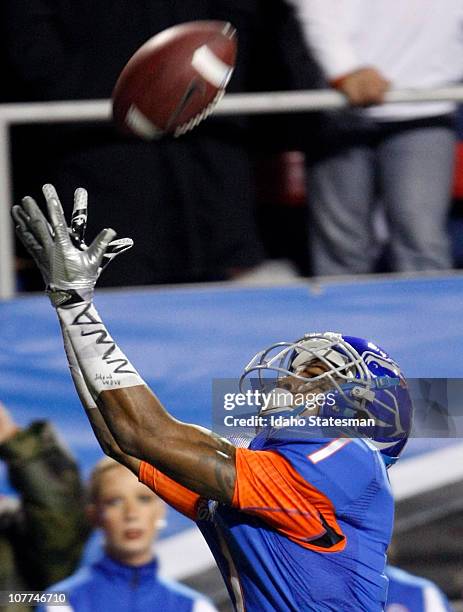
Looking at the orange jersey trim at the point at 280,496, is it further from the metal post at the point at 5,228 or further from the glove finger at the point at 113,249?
the metal post at the point at 5,228

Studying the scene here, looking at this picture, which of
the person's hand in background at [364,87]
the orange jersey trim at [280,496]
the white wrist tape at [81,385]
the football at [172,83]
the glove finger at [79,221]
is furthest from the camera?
the person's hand in background at [364,87]

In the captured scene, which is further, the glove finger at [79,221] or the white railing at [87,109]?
the white railing at [87,109]

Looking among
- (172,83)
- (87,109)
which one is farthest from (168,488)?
(87,109)

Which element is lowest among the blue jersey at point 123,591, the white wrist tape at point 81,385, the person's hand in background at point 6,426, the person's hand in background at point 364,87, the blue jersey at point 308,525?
the blue jersey at point 123,591

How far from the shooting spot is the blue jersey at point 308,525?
2.52m

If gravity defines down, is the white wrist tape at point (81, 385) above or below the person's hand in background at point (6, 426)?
above

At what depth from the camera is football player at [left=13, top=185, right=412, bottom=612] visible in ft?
8.25

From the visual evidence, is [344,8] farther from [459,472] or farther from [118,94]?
[459,472]

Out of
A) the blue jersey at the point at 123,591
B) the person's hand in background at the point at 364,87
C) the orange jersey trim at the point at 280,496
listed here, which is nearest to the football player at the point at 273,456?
the orange jersey trim at the point at 280,496

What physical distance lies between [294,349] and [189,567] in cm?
142

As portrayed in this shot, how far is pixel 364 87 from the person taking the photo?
3.89 m

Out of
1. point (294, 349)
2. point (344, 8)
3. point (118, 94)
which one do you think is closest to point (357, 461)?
point (294, 349)

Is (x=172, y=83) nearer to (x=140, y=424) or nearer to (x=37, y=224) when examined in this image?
(x=37, y=224)

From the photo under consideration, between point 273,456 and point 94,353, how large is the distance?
17.4 inches
